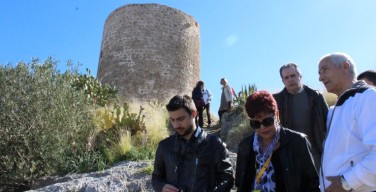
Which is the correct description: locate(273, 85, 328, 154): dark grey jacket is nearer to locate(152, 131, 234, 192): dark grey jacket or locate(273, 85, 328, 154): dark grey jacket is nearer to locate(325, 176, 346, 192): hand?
locate(152, 131, 234, 192): dark grey jacket

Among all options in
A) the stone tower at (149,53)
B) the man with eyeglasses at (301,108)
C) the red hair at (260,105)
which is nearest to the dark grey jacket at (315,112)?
the man with eyeglasses at (301,108)

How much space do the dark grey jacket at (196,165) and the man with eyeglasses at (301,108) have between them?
1.19 metres

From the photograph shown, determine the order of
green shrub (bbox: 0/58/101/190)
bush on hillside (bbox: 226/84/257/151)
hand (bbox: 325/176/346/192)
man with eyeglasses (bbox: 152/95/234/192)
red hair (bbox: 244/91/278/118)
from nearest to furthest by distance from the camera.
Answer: hand (bbox: 325/176/346/192), red hair (bbox: 244/91/278/118), man with eyeglasses (bbox: 152/95/234/192), green shrub (bbox: 0/58/101/190), bush on hillside (bbox: 226/84/257/151)

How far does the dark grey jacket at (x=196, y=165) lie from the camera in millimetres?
3512

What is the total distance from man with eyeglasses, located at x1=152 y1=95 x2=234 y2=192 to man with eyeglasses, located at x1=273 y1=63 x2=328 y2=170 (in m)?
1.20

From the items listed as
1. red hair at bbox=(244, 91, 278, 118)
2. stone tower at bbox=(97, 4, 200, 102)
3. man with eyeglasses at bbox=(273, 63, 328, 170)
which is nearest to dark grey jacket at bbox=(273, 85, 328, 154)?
man with eyeglasses at bbox=(273, 63, 328, 170)

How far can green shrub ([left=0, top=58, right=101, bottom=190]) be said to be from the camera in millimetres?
6887

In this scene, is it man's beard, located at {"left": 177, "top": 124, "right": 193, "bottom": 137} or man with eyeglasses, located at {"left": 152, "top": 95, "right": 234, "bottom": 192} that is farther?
man's beard, located at {"left": 177, "top": 124, "right": 193, "bottom": 137}

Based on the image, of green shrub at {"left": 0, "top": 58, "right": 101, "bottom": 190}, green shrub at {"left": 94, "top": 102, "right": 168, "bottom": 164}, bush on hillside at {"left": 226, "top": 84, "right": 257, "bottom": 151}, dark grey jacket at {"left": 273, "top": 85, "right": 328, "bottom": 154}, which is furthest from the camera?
bush on hillside at {"left": 226, "top": 84, "right": 257, "bottom": 151}

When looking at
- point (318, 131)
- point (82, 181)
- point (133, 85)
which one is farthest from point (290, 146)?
point (133, 85)

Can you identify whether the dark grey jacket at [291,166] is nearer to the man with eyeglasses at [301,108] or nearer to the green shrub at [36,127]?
the man with eyeglasses at [301,108]

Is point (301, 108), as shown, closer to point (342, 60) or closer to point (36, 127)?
point (342, 60)

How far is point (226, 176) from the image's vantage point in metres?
3.56

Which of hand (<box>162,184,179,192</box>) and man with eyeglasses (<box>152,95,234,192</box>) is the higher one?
man with eyeglasses (<box>152,95,234,192</box>)
